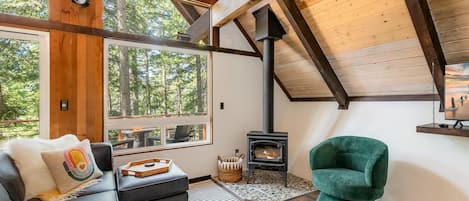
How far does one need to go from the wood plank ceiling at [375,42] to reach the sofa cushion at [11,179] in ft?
9.88

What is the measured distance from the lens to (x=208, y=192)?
3162 millimetres

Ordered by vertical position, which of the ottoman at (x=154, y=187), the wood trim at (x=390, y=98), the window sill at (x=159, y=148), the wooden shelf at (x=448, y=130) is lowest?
the ottoman at (x=154, y=187)

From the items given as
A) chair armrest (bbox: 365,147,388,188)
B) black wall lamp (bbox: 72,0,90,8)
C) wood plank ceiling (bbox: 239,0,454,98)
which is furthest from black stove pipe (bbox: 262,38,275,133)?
black wall lamp (bbox: 72,0,90,8)

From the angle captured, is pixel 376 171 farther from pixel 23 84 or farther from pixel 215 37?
pixel 23 84

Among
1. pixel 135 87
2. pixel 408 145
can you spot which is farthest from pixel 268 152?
pixel 135 87

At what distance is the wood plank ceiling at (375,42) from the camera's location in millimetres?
2129

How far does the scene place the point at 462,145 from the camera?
7.79ft

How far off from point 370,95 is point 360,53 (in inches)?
27.4

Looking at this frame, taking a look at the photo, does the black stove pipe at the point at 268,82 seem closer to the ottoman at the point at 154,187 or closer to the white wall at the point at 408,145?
the white wall at the point at 408,145

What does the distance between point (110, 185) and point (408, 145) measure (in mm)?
3268

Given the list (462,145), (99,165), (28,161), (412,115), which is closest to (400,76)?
→ (412,115)

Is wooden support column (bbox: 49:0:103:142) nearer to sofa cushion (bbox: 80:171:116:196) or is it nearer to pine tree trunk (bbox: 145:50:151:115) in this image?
pine tree trunk (bbox: 145:50:151:115)

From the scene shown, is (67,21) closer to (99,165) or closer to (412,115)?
(99,165)

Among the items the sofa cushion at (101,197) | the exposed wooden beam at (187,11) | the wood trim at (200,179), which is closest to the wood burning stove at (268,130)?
the wood trim at (200,179)
